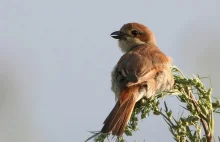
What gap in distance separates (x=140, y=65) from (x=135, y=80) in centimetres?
35

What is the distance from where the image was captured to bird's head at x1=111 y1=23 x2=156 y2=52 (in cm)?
504

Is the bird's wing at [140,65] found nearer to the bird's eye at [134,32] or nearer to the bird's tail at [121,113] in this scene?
the bird's tail at [121,113]

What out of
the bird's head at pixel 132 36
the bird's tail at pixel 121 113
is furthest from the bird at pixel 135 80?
the bird's head at pixel 132 36

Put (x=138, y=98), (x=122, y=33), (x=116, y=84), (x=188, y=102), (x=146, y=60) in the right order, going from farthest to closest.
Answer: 1. (x=122, y=33)
2. (x=146, y=60)
3. (x=116, y=84)
4. (x=138, y=98)
5. (x=188, y=102)

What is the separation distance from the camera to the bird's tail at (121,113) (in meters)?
2.82

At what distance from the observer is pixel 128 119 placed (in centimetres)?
304

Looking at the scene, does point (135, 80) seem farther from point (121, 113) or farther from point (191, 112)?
point (191, 112)

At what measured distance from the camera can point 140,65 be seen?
3.86 m

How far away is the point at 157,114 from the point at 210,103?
35cm

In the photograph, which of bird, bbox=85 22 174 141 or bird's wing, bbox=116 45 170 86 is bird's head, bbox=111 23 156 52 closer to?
bird, bbox=85 22 174 141

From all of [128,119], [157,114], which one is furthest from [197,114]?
[128,119]

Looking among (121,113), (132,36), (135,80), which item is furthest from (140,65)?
(132,36)

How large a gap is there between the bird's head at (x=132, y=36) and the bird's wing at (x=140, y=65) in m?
0.73

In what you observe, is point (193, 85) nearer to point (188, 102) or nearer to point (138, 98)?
point (188, 102)
